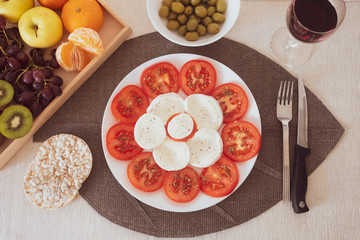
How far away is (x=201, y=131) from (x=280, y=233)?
1.62 ft

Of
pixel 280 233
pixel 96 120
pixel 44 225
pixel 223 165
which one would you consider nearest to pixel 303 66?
pixel 223 165

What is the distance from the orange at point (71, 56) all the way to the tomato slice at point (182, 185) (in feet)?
1.68

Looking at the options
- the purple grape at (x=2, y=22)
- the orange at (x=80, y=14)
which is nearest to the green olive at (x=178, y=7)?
the orange at (x=80, y=14)

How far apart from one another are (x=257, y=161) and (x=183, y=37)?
1.75ft

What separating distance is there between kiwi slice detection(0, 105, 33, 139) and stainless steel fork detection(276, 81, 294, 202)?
889 millimetres

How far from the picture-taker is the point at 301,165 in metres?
1.09

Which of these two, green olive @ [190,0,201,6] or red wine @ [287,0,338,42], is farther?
green olive @ [190,0,201,6]

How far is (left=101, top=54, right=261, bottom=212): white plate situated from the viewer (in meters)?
1.05

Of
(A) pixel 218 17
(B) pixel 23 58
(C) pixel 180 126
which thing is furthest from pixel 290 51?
(B) pixel 23 58

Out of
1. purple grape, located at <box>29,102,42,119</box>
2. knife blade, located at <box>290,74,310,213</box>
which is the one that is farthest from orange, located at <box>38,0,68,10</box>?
knife blade, located at <box>290,74,310,213</box>

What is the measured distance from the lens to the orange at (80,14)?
3.51 feet

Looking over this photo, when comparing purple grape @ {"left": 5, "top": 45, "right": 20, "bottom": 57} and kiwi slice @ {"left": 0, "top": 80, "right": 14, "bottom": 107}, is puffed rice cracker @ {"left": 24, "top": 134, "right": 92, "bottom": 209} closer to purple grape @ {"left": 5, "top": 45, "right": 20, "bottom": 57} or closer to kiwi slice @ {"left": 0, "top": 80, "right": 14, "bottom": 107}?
kiwi slice @ {"left": 0, "top": 80, "right": 14, "bottom": 107}

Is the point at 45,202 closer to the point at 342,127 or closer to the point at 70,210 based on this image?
the point at 70,210

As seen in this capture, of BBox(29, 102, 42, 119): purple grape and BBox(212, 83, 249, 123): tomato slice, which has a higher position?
BBox(29, 102, 42, 119): purple grape
